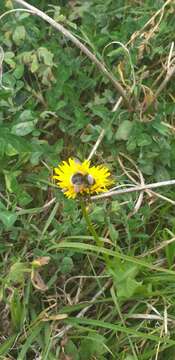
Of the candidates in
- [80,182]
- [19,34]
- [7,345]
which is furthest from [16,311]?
[19,34]

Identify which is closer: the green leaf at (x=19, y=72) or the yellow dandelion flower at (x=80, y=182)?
the yellow dandelion flower at (x=80, y=182)

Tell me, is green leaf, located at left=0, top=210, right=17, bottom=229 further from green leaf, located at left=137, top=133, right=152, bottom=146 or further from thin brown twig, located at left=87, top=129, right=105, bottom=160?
green leaf, located at left=137, top=133, right=152, bottom=146

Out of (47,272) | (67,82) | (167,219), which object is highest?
(67,82)

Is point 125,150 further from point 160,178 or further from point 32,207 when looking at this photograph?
point 32,207

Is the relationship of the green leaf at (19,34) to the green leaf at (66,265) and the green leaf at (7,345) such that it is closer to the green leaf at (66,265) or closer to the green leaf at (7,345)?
the green leaf at (66,265)

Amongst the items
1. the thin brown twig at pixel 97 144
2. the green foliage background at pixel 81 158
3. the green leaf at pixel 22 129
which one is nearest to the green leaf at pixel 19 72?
the green foliage background at pixel 81 158

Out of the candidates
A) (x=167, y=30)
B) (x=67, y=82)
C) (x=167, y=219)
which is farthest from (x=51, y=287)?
(x=167, y=30)
